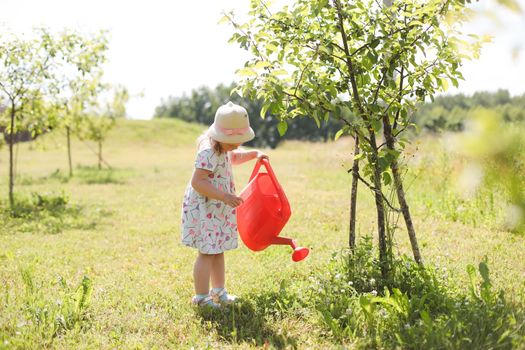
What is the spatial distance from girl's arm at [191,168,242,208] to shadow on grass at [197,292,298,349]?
71 centimetres

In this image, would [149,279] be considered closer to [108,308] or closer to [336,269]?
[108,308]

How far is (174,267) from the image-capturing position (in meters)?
4.57

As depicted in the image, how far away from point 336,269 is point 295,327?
29.0 inches

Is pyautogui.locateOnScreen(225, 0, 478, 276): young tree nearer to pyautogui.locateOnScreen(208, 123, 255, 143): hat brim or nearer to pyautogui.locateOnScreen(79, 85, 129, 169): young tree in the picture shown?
pyautogui.locateOnScreen(208, 123, 255, 143): hat brim

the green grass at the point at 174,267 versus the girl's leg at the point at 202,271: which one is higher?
the girl's leg at the point at 202,271

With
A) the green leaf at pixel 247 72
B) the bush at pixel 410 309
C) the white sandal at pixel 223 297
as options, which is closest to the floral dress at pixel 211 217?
the white sandal at pixel 223 297

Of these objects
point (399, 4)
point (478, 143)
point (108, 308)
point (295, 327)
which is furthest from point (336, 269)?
point (478, 143)

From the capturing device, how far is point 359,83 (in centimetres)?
337

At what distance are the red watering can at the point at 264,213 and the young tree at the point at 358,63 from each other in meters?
0.51

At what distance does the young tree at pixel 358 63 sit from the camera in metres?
3.06

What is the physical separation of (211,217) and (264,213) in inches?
14.1

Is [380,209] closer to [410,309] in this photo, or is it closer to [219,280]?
[410,309]

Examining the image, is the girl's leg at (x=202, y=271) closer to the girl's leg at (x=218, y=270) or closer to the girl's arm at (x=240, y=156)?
the girl's leg at (x=218, y=270)

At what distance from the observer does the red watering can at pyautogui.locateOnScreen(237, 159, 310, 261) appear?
3430 mm
